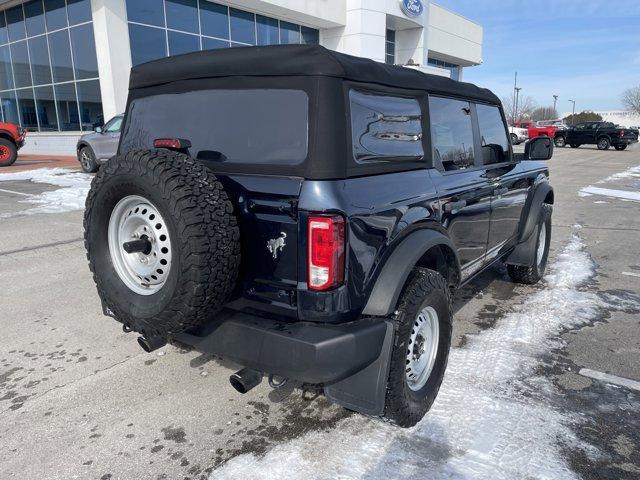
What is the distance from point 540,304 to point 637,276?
5.62 feet

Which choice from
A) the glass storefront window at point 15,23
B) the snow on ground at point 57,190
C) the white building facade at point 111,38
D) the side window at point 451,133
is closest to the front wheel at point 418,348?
the side window at point 451,133

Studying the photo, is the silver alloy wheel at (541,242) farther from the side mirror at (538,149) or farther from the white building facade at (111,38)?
the white building facade at (111,38)

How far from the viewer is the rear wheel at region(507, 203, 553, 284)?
4.93 meters

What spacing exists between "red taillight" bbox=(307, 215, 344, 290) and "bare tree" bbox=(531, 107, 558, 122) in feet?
361

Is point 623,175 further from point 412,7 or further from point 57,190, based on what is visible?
point 57,190

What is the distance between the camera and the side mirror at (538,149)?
4.75 metres

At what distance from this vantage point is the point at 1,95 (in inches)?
853

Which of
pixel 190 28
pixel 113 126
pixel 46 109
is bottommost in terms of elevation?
pixel 113 126

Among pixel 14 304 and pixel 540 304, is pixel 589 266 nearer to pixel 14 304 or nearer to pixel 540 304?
pixel 540 304

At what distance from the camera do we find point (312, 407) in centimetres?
290

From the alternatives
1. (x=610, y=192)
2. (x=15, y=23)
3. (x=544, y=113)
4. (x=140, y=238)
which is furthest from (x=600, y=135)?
(x=544, y=113)

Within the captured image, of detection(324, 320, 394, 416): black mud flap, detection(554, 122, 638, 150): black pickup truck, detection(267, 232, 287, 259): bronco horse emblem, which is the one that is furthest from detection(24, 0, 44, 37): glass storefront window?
detection(554, 122, 638, 150): black pickup truck

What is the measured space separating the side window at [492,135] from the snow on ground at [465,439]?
162cm

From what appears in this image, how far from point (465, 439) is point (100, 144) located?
530 inches
